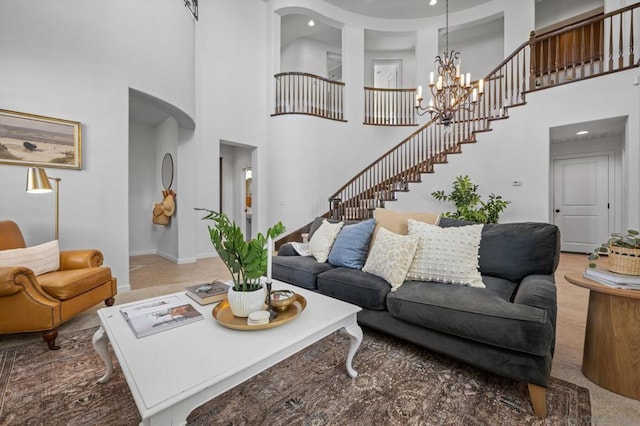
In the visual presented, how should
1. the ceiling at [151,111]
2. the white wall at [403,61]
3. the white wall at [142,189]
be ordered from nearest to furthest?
the ceiling at [151,111], the white wall at [142,189], the white wall at [403,61]

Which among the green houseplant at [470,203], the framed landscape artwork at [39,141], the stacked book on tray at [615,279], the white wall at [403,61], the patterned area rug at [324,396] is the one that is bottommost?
the patterned area rug at [324,396]

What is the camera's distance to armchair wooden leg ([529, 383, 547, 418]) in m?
1.27

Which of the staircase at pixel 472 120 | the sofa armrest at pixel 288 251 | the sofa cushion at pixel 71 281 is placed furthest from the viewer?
the staircase at pixel 472 120

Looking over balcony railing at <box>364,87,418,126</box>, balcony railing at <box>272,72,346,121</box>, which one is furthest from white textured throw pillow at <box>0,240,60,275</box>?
balcony railing at <box>364,87,418,126</box>

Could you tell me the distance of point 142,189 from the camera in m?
5.88

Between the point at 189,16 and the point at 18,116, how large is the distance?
2851 millimetres

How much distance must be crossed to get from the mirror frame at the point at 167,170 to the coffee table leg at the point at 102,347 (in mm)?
4291

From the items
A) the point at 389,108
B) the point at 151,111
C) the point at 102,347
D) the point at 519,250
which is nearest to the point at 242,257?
the point at 102,347

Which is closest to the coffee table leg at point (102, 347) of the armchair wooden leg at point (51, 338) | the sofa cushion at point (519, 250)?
the armchair wooden leg at point (51, 338)

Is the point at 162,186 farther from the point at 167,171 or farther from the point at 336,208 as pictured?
the point at 336,208

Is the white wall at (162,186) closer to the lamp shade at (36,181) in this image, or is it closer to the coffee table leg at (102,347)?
the lamp shade at (36,181)

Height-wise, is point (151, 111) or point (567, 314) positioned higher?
point (151, 111)

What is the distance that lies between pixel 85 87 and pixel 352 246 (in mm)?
3388

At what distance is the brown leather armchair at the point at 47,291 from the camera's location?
1820 mm
